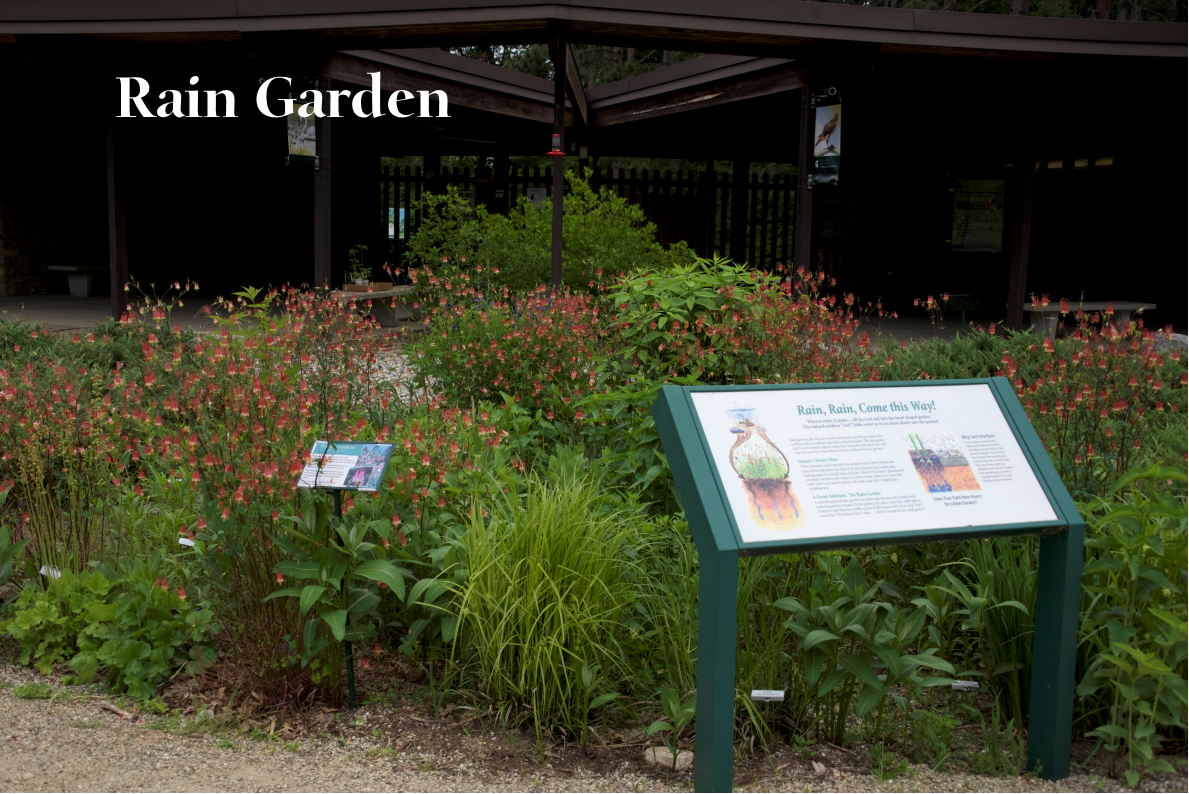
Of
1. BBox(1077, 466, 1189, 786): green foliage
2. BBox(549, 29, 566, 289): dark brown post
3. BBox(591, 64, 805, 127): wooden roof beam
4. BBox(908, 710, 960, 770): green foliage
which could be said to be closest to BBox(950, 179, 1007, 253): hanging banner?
BBox(591, 64, 805, 127): wooden roof beam

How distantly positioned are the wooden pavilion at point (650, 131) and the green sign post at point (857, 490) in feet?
20.3

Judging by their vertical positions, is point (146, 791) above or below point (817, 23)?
below

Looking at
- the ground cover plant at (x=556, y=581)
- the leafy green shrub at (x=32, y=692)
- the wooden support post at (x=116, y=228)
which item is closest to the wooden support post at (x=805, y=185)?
the ground cover plant at (x=556, y=581)

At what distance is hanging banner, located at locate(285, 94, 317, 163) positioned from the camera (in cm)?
915

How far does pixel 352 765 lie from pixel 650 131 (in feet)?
43.2

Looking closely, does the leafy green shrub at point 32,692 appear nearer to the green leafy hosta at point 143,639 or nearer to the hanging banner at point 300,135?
the green leafy hosta at point 143,639

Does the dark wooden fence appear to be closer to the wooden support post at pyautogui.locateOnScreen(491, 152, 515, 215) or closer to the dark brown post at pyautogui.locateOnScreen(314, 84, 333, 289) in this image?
the wooden support post at pyautogui.locateOnScreen(491, 152, 515, 215)

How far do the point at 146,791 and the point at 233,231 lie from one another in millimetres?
15406

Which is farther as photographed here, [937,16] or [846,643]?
[937,16]

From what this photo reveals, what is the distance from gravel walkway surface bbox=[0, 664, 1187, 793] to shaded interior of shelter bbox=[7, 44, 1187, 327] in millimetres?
7366

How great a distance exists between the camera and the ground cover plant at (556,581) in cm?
270

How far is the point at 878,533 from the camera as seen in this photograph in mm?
2387

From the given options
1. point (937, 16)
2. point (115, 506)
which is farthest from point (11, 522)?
point (937, 16)

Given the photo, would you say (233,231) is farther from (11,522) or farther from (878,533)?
(878,533)
